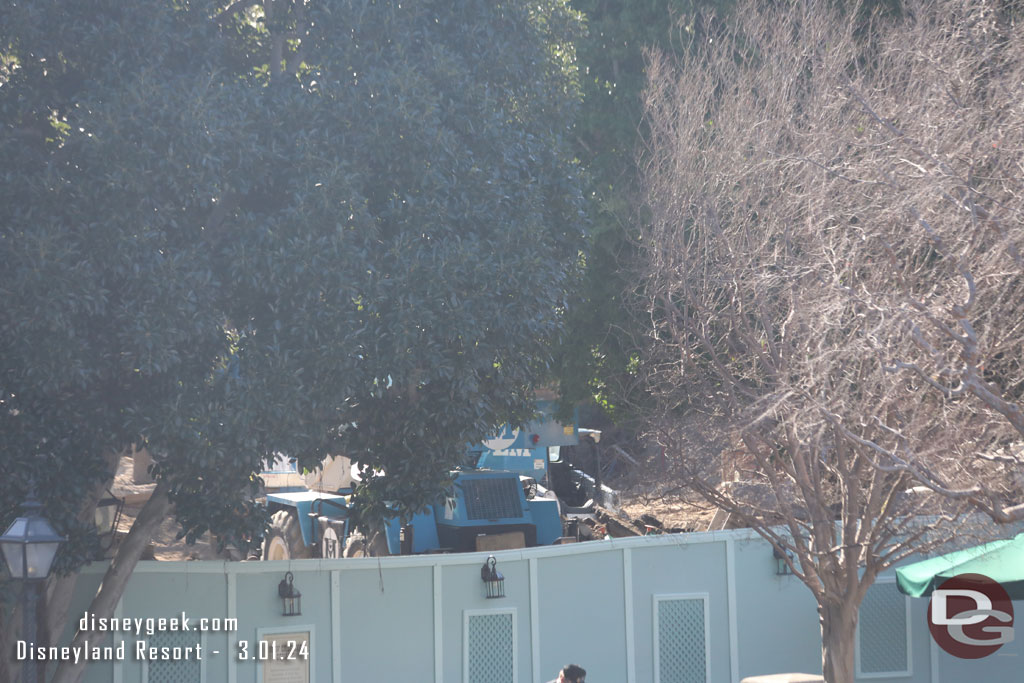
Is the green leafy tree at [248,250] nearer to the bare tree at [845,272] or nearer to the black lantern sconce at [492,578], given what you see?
the bare tree at [845,272]

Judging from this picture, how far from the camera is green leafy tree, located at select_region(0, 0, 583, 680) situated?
8.07m

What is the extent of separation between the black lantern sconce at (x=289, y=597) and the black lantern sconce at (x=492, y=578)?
2255 millimetres

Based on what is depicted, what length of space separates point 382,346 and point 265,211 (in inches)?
69.2

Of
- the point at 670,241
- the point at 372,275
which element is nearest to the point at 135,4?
the point at 372,275

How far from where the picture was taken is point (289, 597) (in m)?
11.8

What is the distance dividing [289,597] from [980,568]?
24.8 feet

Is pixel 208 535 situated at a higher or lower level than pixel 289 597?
higher

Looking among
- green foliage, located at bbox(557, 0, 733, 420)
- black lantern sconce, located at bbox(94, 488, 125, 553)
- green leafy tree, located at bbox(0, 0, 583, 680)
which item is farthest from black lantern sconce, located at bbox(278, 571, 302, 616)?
green foliage, located at bbox(557, 0, 733, 420)

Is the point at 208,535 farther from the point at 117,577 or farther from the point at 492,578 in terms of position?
the point at 117,577

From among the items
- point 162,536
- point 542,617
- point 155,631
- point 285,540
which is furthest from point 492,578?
point 162,536

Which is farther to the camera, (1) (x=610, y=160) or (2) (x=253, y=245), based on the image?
(1) (x=610, y=160)

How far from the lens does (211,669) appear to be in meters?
11.6

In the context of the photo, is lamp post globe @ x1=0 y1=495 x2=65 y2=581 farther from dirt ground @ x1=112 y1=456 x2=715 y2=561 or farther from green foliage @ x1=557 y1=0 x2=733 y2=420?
green foliage @ x1=557 y1=0 x2=733 y2=420

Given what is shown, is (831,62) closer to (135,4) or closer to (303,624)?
(135,4)
